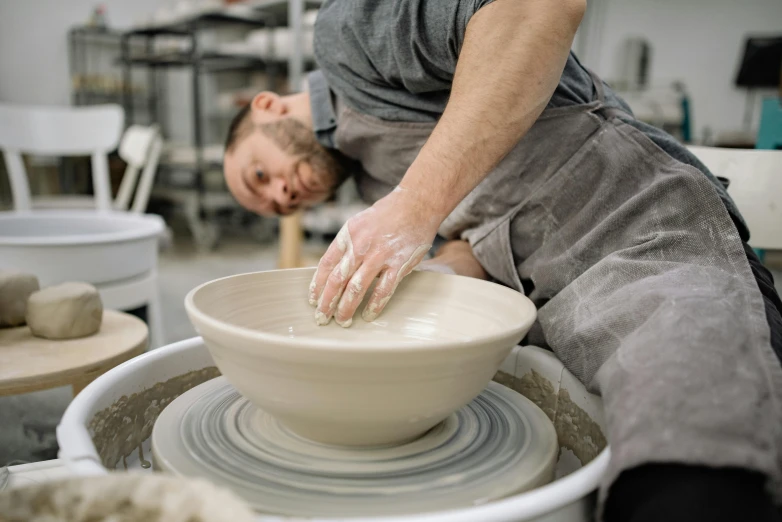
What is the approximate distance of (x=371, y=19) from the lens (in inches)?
33.1

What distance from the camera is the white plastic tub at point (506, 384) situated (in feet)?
1.38

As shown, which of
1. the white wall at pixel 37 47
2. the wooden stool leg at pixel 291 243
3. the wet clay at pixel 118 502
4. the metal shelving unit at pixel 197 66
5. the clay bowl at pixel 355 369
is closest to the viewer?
the wet clay at pixel 118 502

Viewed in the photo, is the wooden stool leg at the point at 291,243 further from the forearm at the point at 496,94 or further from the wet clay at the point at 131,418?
the forearm at the point at 496,94

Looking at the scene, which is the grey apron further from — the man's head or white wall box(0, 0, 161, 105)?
white wall box(0, 0, 161, 105)

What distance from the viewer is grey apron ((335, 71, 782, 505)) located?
1.48 feet

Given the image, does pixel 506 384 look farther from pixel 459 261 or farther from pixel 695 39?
pixel 695 39

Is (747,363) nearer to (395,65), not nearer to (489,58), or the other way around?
(489,58)

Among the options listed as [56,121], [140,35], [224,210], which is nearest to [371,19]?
[56,121]

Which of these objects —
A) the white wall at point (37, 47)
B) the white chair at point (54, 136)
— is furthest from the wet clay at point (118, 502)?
the white wall at point (37, 47)

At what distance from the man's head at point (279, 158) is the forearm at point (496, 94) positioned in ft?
1.97

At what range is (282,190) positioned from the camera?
4.29ft

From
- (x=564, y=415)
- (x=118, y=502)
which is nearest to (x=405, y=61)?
(x=564, y=415)

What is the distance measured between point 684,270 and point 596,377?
0.17 meters

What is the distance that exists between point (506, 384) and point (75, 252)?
1004 millimetres
